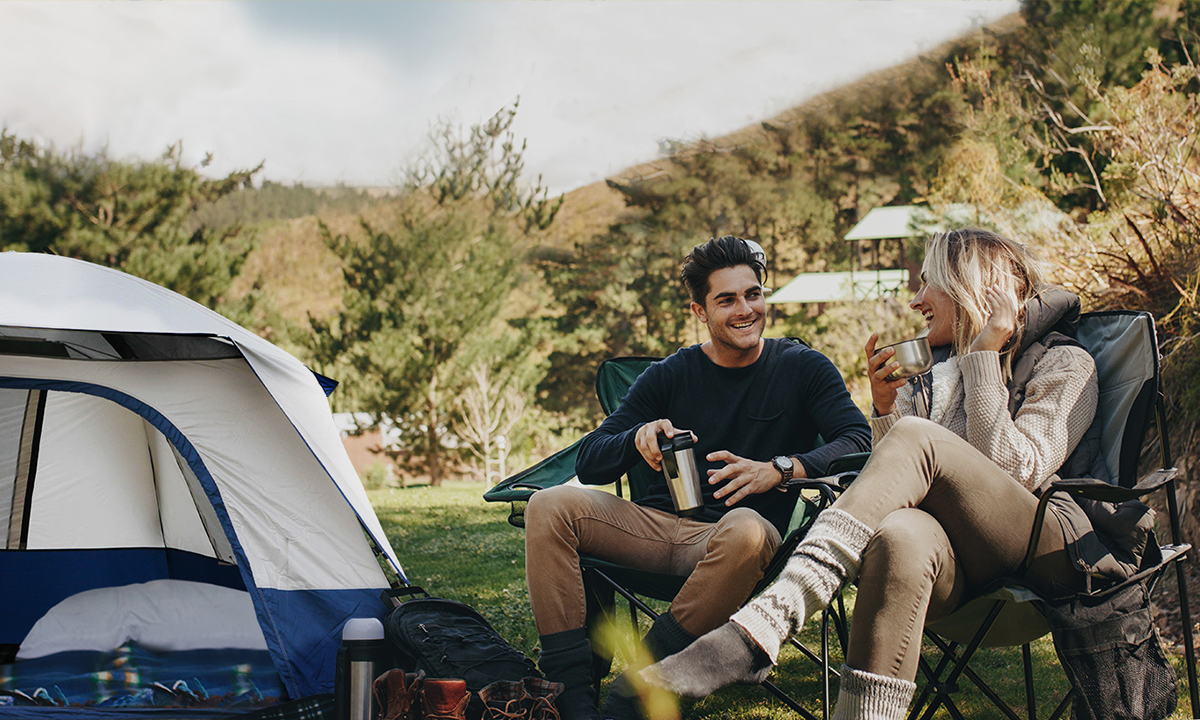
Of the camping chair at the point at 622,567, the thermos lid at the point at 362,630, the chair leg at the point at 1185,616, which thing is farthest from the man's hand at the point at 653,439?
the chair leg at the point at 1185,616

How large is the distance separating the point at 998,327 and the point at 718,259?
64 centimetres

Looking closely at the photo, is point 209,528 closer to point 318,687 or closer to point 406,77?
point 318,687

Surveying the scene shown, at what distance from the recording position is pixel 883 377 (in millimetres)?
1773

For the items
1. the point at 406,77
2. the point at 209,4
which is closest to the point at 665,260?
the point at 406,77

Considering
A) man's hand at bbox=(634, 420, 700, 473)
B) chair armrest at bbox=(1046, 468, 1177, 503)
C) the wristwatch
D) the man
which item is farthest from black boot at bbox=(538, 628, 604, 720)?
chair armrest at bbox=(1046, 468, 1177, 503)

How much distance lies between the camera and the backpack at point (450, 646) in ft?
6.22

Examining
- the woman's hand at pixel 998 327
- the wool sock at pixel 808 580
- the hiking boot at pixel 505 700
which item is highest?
the woman's hand at pixel 998 327

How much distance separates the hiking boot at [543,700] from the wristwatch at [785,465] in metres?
0.59

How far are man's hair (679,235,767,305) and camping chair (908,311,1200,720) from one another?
707mm

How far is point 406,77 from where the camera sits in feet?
110

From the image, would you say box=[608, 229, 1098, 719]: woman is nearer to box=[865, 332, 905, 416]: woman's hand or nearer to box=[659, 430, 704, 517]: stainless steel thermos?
box=[865, 332, 905, 416]: woman's hand

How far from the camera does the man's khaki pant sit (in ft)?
5.38

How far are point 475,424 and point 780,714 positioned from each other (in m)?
12.5

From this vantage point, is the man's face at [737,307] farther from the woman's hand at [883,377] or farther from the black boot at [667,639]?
the black boot at [667,639]
